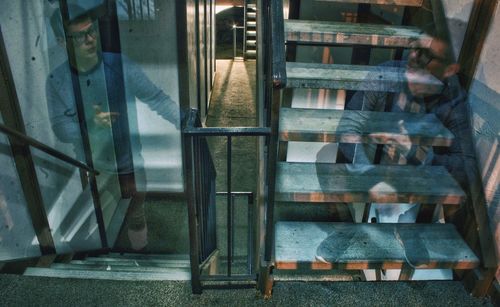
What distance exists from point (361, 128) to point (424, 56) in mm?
877

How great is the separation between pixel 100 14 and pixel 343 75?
2.91 metres

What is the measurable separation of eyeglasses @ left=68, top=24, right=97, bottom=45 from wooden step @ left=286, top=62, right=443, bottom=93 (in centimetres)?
224

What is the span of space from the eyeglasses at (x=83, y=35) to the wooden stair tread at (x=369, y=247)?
2.71 metres

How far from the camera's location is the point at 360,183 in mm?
2381

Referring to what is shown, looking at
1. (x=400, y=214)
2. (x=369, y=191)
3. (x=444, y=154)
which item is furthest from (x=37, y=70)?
(x=400, y=214)

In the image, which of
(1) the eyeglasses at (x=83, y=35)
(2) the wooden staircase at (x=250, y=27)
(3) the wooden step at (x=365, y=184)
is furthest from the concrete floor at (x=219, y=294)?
(2) the wooden staircase at (x=250, y=27)

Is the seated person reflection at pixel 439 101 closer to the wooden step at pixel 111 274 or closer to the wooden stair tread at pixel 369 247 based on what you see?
the wooden stair tread at pixel 369 247

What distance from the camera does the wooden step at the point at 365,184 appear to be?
7.42 feet

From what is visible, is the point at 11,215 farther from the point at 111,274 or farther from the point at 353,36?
the point at 353,36

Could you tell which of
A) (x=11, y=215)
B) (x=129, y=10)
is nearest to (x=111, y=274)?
(x=11, y=215)

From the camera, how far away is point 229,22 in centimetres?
1308

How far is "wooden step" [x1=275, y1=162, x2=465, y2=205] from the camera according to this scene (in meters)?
2.26

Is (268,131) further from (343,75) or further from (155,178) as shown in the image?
(155,178)

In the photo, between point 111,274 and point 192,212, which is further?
point 111,274
